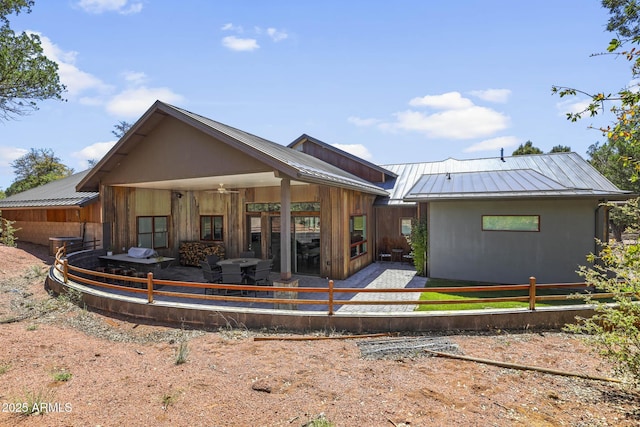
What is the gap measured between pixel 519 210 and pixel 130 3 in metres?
12.3

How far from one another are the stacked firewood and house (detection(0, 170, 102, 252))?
3.19 metres

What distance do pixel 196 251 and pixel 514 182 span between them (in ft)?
39.5

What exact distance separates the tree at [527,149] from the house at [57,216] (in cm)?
4386

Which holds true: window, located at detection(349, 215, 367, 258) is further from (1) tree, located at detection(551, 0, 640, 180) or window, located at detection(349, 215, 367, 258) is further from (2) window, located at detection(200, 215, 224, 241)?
(1) tree, located at detection(551, 0, 640, 180)

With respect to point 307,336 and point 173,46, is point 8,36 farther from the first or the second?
point 307,336

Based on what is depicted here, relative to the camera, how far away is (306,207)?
11.2 meters

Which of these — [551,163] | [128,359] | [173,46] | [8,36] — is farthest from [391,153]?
[128,359]

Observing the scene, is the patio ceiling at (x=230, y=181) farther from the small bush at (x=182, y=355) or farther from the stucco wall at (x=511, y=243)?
the stucco wall at (x=511, y=243)

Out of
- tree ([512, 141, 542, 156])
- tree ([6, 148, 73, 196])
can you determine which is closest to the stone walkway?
tree ([512, 141, 542, 156])

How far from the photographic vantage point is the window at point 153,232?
12.6 meters

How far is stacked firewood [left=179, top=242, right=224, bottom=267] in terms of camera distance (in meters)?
12.7

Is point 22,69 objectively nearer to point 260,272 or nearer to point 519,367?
point 260,272

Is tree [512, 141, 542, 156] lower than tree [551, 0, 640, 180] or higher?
higher

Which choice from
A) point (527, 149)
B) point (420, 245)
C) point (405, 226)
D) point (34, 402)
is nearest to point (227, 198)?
point (420, 245)
